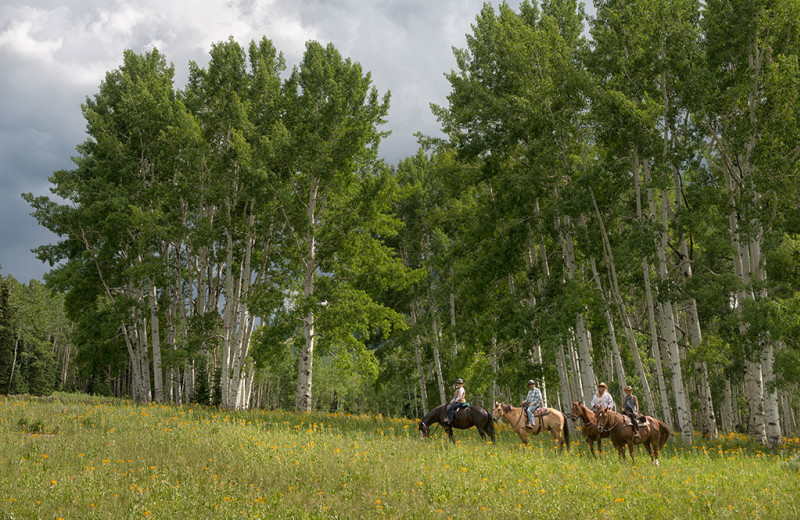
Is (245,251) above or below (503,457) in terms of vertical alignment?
above

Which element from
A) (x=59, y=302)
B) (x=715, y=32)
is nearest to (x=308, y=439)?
(x=715, y=32)

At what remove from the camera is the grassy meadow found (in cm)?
805

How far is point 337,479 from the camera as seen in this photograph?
963cm

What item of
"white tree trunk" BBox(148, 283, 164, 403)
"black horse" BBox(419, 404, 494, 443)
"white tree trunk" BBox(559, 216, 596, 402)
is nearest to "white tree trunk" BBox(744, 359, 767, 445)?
"white tree trunk" BBox(559, 216, 596, 402)

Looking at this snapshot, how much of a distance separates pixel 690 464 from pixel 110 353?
3774cm

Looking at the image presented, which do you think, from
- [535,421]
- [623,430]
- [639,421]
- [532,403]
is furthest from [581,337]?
[623,430]

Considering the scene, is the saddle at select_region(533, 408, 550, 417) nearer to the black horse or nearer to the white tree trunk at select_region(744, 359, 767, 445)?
the black horse

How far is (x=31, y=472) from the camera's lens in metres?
9.60

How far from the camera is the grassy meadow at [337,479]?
8055 millimetres

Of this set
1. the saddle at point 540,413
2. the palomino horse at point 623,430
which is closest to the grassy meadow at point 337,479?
the palomino horse at point 623,430

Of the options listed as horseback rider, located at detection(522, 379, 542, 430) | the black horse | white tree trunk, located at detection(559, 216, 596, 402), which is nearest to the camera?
the black horse

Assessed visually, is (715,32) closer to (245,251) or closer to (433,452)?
(433,452)

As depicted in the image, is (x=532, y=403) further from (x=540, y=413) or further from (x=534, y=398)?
(x=540, y=413)

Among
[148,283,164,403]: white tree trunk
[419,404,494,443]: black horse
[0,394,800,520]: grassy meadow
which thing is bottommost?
[0,394,800,520]: grassy meadow
